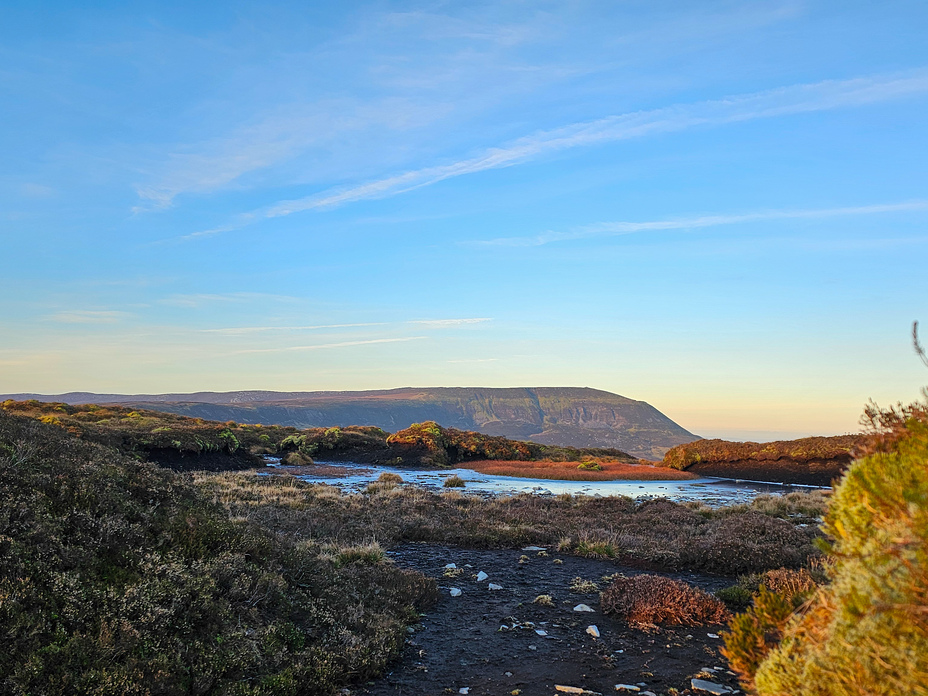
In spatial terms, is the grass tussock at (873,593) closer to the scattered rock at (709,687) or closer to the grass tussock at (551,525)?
the scattered rock at (709,687)

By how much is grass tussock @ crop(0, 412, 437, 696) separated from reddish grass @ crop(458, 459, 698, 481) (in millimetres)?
29831

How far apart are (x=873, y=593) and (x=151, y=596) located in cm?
635

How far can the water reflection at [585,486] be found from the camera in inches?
1075

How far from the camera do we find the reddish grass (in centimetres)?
3716

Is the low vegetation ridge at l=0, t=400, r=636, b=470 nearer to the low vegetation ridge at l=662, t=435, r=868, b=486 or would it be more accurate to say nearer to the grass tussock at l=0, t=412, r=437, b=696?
the low vegetation ridge at l=662, t=435, r=868, b=486

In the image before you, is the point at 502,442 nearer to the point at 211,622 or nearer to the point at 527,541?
the point at 527,541

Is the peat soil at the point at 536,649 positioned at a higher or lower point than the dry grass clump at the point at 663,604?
lower

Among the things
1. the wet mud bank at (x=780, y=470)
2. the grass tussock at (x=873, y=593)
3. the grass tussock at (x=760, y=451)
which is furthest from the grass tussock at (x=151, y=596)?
the grass tussock at (x=760, y=451)

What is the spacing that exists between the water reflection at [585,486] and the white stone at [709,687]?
760 inches

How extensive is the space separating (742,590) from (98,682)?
9.22 metres

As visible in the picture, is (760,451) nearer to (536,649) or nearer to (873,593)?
(536,649)

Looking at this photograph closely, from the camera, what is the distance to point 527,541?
14.4 metres

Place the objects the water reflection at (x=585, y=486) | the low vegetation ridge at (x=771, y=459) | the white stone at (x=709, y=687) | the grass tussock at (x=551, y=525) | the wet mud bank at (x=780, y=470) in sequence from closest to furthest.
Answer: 1. the white stone at (x=709, y=687)
2. the grass tussock at (x=551, y=525)
3. the water reflection at (x=585, y=486)
4. the wet mud bank at (x=780, y=470)
5. the low vegetation ridge at (x=771, y=459)

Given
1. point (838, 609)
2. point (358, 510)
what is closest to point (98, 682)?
point (838, 609)
